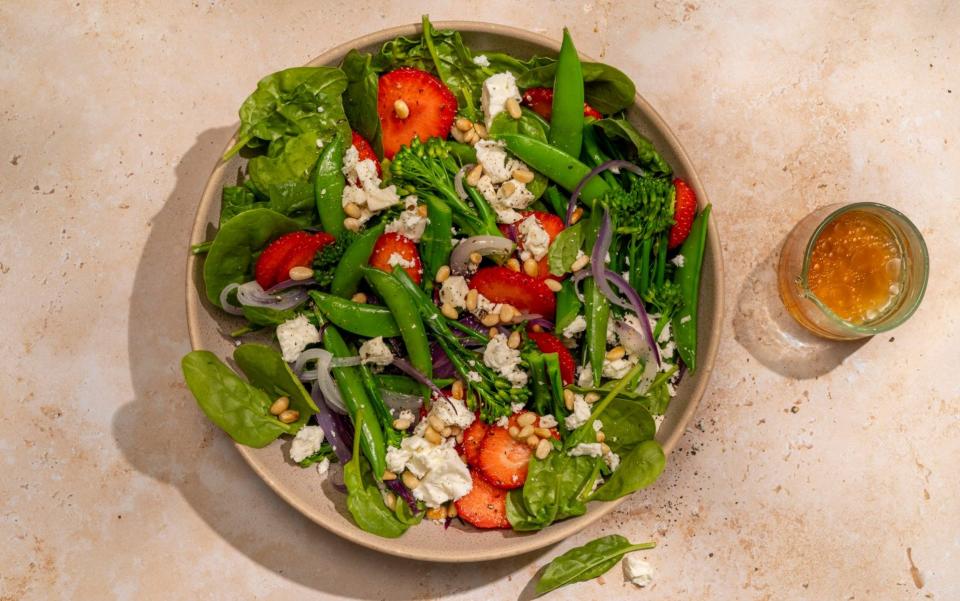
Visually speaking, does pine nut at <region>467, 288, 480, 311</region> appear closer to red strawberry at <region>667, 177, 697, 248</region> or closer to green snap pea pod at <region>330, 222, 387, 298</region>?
green snap pea pod at <region>330, 222, 387, 298</region>

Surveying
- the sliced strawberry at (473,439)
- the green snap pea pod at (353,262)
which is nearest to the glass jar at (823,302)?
the sliced strawberry at (473,439)

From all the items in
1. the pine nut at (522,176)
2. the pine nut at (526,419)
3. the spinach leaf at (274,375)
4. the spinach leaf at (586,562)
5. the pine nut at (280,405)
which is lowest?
the spinach leaf at (586,562)

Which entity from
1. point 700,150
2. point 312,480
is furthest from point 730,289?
point 312,480

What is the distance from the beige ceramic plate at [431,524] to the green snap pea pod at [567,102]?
112mm

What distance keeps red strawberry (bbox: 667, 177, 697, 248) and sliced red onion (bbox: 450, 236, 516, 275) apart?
1.53 feet

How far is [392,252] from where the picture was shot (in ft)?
7.39

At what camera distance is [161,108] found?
2.70 meters

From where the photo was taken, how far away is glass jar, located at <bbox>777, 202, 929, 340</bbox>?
2.50 metres

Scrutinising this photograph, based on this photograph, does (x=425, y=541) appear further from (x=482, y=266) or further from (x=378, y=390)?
(x=482, y=266)

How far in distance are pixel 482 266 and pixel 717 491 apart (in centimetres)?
110

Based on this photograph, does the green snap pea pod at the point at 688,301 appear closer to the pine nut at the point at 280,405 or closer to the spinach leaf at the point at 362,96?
the spinach leaf at the point at 362,96

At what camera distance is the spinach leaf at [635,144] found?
2232 millimetres

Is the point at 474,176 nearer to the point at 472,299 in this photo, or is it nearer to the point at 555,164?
the point at 555,164

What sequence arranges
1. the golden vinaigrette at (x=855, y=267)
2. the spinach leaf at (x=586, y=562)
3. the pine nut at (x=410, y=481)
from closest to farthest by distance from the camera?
the pine nut at (x=410, y=481), the spinach leaf at (x=586, y=562), the golden vinaigrette at (x=855, y=267)
